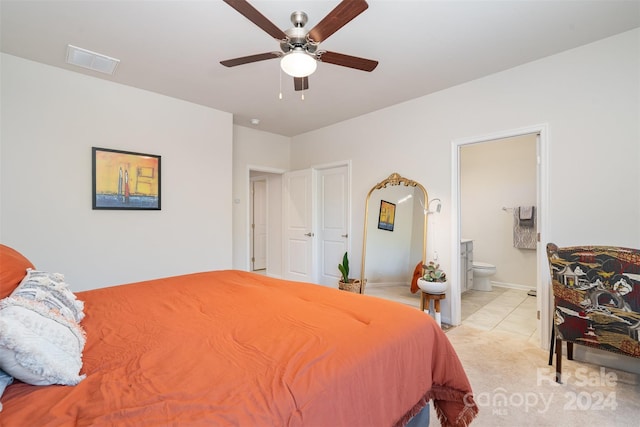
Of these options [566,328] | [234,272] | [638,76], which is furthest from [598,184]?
[234,272]

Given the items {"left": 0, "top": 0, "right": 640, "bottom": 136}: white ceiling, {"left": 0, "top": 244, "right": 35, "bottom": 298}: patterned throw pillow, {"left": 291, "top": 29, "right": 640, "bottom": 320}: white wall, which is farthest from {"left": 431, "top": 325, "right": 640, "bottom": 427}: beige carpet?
{"left": 0, "top": 0, "right": 640, "bottom": 136}: white ceiling

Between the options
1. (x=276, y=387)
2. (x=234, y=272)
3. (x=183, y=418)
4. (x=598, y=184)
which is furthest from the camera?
(x=234, y=272)

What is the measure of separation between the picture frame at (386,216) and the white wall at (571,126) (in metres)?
0.56

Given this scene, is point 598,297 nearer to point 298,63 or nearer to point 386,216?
point 386,216

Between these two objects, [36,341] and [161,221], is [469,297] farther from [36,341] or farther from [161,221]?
[36,341]

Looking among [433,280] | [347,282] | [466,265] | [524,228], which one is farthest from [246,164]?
[524,228]

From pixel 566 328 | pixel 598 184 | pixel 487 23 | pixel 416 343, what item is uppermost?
pixel 487 23

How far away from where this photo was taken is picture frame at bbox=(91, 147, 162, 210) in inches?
114

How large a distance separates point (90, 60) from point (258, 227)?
417 cm

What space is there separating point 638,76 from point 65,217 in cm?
496

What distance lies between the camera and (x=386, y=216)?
12.6 feet

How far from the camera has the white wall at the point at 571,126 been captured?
85.7 inches

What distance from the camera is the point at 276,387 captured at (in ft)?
2.70

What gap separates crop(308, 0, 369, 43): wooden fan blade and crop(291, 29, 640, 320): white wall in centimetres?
204
